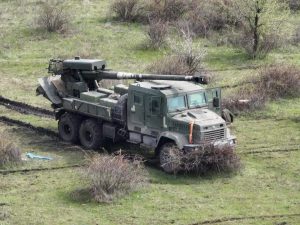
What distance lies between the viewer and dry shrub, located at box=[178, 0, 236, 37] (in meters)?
40.4

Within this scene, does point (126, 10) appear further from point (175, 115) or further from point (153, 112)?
point (175, 115)

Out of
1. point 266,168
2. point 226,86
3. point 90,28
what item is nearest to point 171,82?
point 266,168

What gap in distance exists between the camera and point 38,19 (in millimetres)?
39844

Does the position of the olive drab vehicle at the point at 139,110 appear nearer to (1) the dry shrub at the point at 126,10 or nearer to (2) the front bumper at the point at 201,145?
(2) the front bumper at the point at 201,145

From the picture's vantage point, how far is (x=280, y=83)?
99.5 ft

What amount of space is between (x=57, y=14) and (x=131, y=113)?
16886 millimetres

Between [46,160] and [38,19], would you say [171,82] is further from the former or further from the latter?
[38,19]

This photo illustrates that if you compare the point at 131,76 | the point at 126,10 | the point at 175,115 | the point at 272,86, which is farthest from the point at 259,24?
the point at 175,115

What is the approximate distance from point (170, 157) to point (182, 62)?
10.7 m

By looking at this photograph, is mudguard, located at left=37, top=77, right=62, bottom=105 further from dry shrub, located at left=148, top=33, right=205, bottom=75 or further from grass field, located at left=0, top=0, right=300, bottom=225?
dry shrub, located at left=148, top=33, right=205, bottom=75

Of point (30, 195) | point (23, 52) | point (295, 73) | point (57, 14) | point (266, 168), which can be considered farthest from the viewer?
point (57, 14)

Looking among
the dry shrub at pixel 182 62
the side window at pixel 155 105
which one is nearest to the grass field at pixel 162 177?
the dry shrub at pixel 182 62

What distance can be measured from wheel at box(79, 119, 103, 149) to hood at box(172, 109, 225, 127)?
3094 millimetres

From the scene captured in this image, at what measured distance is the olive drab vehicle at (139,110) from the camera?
22359 millimetres
